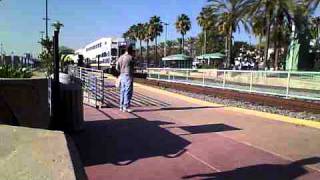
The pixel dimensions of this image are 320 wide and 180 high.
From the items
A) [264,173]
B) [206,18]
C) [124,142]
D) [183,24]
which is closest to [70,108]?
[124,142]

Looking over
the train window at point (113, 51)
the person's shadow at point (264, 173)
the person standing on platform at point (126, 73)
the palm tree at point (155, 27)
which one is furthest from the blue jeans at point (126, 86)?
the palm tree at point (155, 27)

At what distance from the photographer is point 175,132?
9672mm

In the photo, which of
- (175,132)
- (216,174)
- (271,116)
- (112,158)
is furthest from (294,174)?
(271,116)

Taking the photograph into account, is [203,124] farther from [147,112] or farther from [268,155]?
[268,155]

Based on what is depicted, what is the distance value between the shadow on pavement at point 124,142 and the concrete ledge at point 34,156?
283cm

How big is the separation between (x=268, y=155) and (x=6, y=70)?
4690mm

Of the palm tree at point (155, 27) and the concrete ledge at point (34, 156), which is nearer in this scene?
the concrete ledge at point (34, 156)

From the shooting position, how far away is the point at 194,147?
8.12 meters

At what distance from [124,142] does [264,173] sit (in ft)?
9.04

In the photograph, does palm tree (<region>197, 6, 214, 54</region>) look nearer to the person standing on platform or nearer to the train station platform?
the person standing on platform

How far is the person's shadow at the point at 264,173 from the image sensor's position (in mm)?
6297

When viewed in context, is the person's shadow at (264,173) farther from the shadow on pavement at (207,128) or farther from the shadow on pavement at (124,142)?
the shadow on pavement at (207,128)

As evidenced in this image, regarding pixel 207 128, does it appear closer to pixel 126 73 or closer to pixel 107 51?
pixel 126 73

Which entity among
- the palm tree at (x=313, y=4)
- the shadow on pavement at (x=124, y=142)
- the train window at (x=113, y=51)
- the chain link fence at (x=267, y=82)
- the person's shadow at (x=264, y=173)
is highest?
the palm tree at (x=313, y=4)
